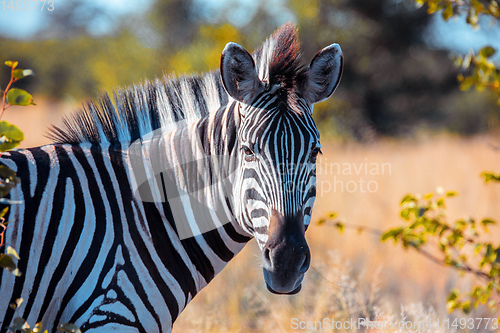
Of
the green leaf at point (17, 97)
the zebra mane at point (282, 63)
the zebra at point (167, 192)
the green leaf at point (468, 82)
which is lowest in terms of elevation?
the zebra at point (167, 192)

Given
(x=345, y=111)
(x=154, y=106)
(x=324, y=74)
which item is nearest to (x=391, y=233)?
(x=324, y=74)

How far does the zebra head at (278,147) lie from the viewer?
2.15 meters

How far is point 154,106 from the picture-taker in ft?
9.16

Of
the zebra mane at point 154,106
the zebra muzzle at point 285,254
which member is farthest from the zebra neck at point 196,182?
the zebra muzzle at point 285,254

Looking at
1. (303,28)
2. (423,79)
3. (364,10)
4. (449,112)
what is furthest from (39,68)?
(449,112)

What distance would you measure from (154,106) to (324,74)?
1.05 m

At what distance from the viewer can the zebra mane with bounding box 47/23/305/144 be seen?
264cm

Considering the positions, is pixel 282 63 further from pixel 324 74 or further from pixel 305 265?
pixel 305 265

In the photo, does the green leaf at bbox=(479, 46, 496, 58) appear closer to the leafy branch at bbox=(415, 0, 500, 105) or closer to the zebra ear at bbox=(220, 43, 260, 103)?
the leafy branch at bbox=(415, 0, 500, 105)

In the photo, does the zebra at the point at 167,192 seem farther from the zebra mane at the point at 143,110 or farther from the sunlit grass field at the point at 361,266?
the sunlit grass field at the point at 361,266

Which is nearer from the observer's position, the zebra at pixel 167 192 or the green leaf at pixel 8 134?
the green leaf at pixel 8 134

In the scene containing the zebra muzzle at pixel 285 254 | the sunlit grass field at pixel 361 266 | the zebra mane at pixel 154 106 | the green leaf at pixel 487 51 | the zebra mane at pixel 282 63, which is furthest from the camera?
the sunlit grass field at pixel 361 266

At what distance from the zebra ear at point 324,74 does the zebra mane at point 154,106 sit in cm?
8

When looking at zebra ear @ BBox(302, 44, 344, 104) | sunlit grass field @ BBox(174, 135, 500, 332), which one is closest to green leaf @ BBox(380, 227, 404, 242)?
sunlit grass field @ BBox(174, 135, 500, 332)
